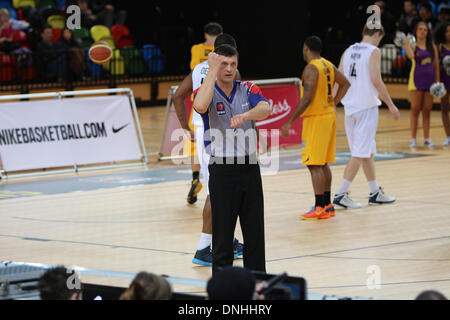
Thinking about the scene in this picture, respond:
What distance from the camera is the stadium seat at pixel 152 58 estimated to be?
84.8 feet

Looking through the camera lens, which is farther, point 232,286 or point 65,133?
point 65,133

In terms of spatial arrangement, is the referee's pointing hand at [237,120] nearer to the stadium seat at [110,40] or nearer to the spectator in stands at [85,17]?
the stadium seat at [110,40]

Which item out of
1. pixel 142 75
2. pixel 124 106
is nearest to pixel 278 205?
pixel 124 106

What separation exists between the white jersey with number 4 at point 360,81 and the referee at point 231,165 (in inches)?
184

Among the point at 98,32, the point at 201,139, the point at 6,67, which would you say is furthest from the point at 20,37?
the point at 201,139

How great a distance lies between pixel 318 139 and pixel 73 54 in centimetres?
1405

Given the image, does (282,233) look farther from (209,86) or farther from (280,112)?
(280,112)

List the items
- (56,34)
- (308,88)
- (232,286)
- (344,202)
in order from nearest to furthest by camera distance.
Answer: (232,286) → (308,88) → (344,202) → (56,34)

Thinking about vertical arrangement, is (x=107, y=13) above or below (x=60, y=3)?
below

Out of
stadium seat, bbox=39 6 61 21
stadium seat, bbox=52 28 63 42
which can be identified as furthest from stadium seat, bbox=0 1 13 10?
stadium seat, bbox=52 28 63 42

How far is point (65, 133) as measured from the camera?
550 inches

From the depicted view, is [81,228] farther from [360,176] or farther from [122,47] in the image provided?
[122,47]

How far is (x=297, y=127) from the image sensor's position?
16719mm

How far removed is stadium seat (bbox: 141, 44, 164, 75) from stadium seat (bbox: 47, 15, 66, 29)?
8.36 feet
